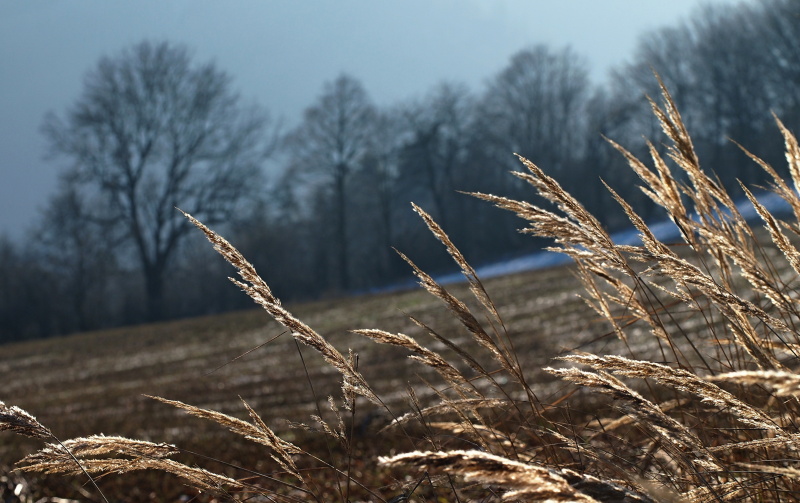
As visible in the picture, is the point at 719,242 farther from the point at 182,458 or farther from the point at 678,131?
the point at 182,458

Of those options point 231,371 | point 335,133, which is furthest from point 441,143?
point 231,371

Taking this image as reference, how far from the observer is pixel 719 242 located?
1.44 meters

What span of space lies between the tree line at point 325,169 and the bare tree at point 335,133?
0.08 meters

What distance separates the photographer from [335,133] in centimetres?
4275

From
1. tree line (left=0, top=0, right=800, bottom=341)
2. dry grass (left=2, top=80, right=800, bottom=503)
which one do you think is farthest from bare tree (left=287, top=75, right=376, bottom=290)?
dry grass (left=2, top=80, right=800, bottom=503)

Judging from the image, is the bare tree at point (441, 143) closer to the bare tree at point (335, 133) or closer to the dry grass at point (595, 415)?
the bare tree at point (335, 133)

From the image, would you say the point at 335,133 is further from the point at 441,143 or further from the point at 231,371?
the point at 231,371

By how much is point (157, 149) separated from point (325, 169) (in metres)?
9.71

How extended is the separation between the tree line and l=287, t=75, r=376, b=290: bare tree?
8cm

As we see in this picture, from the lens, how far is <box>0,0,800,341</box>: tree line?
3553 cm

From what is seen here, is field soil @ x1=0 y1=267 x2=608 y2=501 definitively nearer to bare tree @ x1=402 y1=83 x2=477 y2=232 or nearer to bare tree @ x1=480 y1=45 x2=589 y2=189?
bare tree @ x1=402 y1=83 x2=477 y2=232

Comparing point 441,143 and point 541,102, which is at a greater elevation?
point 541,102

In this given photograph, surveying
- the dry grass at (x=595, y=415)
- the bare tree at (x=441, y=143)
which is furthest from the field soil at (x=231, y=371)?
the bare tree at (x=441, y=143)

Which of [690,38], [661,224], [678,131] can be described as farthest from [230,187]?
[678,131]
